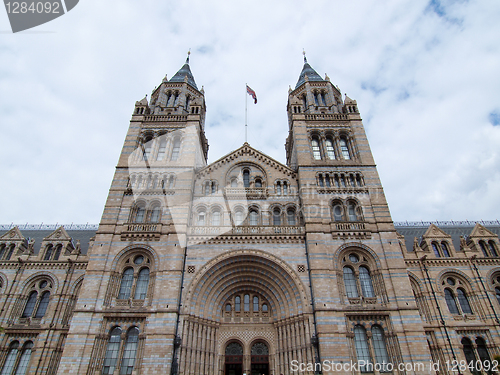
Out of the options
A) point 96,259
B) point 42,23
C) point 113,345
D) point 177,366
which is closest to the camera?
point 42,23

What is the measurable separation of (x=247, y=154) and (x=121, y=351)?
58.4 feet

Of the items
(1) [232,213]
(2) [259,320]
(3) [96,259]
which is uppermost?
(1) [232,213]

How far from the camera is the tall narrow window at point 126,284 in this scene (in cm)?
2142

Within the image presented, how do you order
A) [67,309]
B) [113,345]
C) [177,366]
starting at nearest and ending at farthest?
[177,366], [113,345], [67,309]

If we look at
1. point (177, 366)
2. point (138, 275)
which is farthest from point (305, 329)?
point (138, 275)

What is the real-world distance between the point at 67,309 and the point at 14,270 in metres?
6.20

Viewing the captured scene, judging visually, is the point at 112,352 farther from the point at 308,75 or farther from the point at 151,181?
the point at 308,75

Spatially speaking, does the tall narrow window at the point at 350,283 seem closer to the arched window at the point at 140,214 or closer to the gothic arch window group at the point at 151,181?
the gothic arch window group at the point at 151,181

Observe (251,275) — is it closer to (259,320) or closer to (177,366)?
(259,320)

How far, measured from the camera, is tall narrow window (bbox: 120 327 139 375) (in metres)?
19.1

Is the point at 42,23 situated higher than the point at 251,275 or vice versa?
the point at 42,23

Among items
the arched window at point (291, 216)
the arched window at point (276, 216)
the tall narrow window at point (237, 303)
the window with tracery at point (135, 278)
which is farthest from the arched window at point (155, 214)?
the arched window at point (291, 216)

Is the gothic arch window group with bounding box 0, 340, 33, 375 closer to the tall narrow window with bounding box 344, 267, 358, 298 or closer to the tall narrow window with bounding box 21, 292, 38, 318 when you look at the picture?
the tall narrow window with bounding box 21, 292, 38, 318

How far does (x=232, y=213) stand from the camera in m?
24.9
